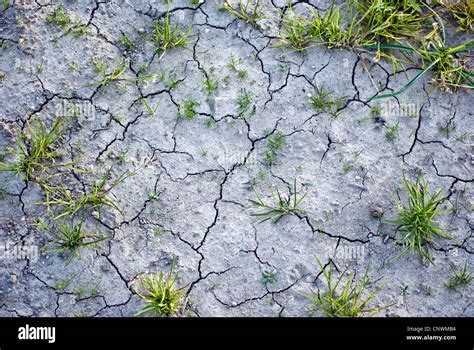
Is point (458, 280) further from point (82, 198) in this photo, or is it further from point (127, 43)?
point (127, 43)

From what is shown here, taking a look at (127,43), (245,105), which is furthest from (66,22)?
(245,105)

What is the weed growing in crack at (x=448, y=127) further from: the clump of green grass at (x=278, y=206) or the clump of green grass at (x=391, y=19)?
the clump of green grass at (x=278, y=206)

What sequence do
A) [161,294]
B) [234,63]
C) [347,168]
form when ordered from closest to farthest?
[161,294], [347,168], [234,63]

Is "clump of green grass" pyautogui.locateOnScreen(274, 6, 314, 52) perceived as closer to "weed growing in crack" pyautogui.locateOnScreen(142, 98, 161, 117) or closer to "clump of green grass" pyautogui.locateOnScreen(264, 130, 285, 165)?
"clump of green grass" pyautogui.locateOnScreen(264, 130, 285, 165)

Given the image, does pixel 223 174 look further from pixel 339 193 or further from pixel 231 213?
pixel 339 193

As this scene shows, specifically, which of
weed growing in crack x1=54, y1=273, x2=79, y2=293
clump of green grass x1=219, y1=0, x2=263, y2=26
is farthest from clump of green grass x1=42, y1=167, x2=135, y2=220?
clump of green grass x1=219, y1=0, x2=263, y2=26

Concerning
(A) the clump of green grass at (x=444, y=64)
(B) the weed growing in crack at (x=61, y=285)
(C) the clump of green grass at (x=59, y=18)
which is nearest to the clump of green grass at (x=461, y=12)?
(A) the clump of green grass at (x=444, y=64)

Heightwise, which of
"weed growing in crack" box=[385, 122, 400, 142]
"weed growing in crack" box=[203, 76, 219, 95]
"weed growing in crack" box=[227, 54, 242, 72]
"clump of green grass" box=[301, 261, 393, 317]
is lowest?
"clump of green grass" box=[301, 261, 393, 317]
